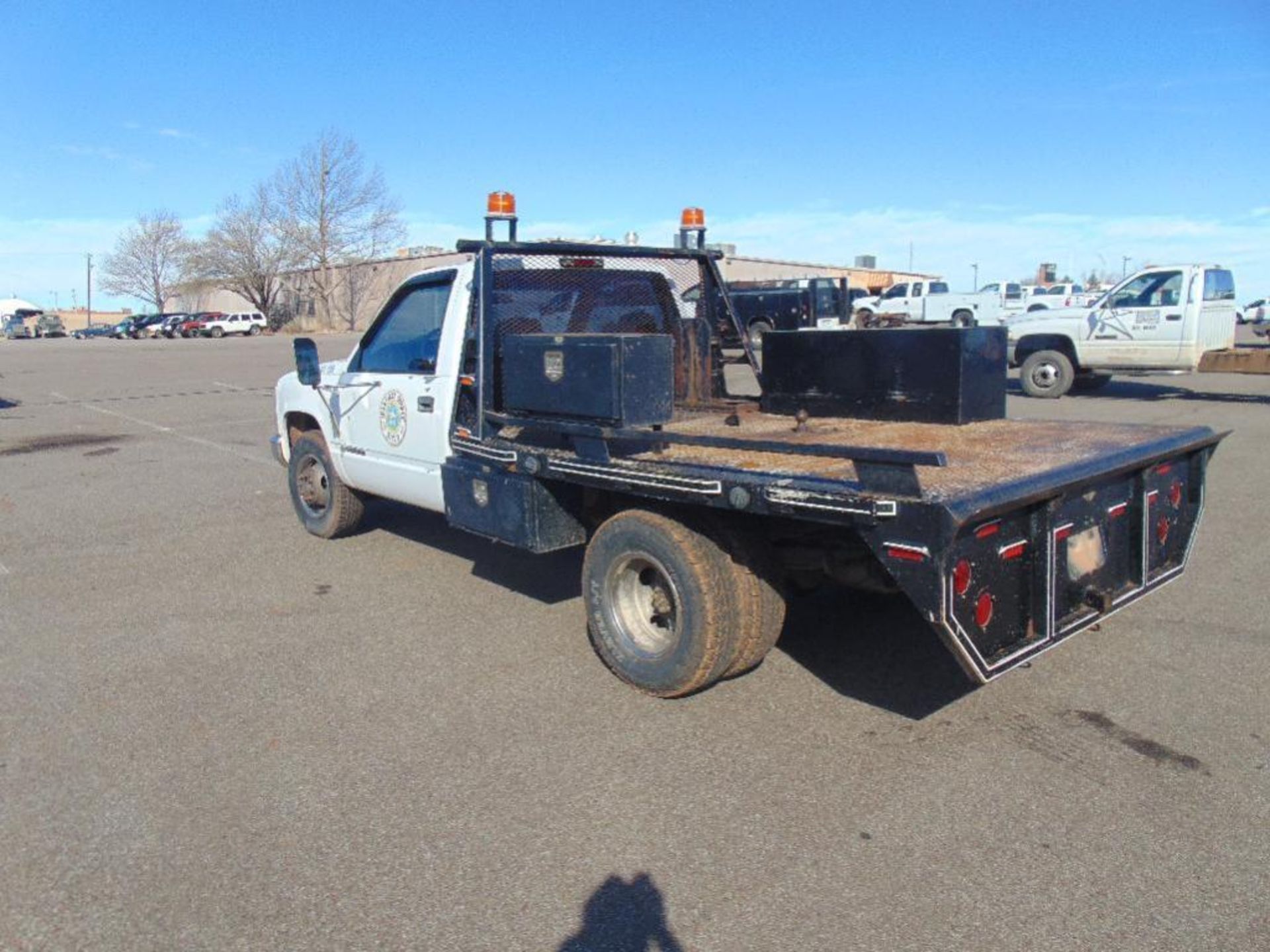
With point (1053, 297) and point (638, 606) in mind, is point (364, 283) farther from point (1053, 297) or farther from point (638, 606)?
point (638, 606)

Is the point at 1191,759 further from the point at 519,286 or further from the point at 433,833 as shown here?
the point at 519,286

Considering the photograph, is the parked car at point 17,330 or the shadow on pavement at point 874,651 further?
the parked car at point 17,330

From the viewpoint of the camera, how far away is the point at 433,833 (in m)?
3.50

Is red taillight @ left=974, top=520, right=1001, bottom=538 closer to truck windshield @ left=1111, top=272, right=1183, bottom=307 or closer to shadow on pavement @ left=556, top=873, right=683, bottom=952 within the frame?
shadow on pavement @ left=556, top=873, right=683, bottom=952

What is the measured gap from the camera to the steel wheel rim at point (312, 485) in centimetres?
750

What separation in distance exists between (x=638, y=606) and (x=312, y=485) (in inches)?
151

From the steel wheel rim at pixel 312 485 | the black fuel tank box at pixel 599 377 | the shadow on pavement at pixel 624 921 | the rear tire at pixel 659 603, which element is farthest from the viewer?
the steel wheel rim at pixel 312 485

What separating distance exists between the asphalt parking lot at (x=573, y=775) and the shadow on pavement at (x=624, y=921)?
0.03ft

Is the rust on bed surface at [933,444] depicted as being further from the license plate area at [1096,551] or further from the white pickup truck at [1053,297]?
the white pickup truck at [1053,297]

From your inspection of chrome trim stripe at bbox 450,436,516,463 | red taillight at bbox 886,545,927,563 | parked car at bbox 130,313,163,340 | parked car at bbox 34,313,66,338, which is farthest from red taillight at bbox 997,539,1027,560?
parked car at bbox 34,313,66,338

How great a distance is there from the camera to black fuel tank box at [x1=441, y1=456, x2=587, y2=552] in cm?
498

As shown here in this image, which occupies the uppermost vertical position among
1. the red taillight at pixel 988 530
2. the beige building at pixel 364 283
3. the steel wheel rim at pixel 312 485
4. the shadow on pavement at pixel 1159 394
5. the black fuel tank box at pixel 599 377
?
the beige building at pixel 364 283

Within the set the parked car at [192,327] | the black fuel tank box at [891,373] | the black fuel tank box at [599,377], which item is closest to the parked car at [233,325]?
the parked car at [192,327]

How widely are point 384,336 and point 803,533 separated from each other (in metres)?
3.45
